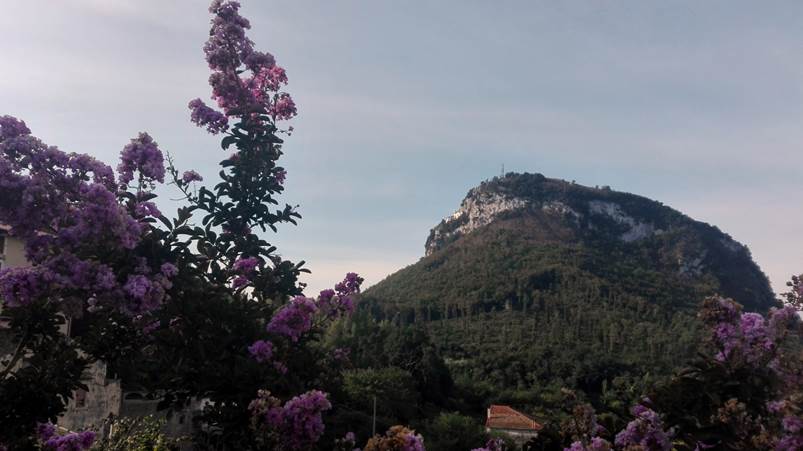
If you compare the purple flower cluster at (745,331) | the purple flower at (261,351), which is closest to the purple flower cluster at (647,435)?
the purple flower cluster at (745,331)

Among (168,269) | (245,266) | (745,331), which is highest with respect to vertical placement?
(245,266)

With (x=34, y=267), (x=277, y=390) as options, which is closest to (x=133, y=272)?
(x=34, y=267)

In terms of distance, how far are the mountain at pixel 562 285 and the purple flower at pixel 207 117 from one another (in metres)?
4.89

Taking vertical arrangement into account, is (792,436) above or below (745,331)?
below

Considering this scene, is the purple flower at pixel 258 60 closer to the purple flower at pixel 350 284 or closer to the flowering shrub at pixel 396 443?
the purple flower at pixel 350 284

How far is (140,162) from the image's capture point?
16.7 feet

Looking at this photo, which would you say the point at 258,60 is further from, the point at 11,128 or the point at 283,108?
the point at 11,128

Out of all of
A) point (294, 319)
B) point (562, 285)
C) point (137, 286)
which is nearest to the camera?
point (137, 286)

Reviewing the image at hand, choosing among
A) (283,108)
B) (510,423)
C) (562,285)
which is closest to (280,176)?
(283,108)

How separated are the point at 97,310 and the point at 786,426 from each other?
4482 millimetres

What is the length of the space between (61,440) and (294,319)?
6.02ft

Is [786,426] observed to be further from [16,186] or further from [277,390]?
[16,186]

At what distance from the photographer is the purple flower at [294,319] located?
15.5ft

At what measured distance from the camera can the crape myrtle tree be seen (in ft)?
13.1
